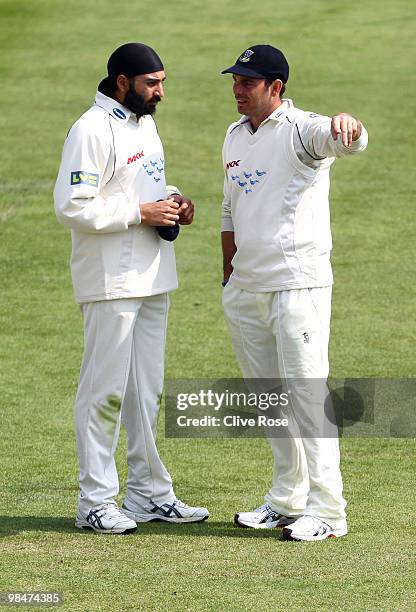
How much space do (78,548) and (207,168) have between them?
332 inches

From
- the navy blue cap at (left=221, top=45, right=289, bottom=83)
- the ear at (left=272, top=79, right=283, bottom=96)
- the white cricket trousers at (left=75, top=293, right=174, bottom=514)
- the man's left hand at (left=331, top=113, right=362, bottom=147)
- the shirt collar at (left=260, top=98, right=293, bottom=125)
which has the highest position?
the navy blue cap at (left=221, top=45, right=289, bottom=83)

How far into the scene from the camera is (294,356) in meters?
5.36

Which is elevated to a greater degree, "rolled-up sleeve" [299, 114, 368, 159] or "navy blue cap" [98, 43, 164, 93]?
"navy blue cap" [98, 43, 164, 93]

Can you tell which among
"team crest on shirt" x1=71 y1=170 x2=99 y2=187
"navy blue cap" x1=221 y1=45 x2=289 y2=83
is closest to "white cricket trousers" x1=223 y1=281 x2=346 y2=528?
"team crest on shirt" x1=71 y1=170 x2=99 y2=187

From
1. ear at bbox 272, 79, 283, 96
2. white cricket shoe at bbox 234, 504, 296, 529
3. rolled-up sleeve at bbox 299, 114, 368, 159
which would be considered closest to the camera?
rolled-up sleeve at bbox 299, 114, 368, 159

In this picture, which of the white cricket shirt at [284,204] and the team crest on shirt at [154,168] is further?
the team crest on shirt at [154,168]

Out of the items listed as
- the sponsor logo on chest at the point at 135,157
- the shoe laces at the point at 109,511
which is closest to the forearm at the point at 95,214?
the sponsor logo on chest at the point at 135,157

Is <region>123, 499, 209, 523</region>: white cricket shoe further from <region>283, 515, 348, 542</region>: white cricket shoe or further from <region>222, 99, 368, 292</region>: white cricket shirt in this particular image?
<region>222, 99, 368, 292</region>: white cricket shirt

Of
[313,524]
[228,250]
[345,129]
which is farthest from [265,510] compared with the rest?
[345,129]

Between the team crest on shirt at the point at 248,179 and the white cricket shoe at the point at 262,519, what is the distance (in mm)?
1406

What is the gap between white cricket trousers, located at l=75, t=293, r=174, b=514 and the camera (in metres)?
5.50

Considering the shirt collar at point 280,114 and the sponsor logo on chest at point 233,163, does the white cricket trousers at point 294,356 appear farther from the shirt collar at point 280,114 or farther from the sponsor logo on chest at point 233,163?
the shirt collar at point 280,114

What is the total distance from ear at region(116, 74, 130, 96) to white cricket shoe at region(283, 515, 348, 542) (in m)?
1.96

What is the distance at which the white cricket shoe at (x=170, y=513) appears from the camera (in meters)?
5.69
